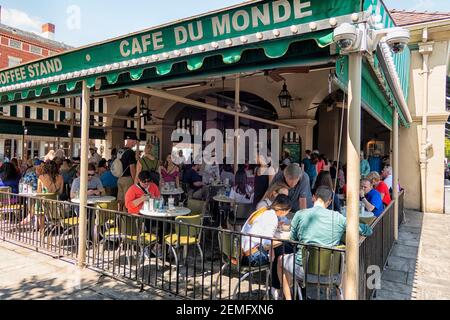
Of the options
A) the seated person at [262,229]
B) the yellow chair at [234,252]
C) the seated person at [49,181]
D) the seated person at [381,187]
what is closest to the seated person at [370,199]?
the seated person at [381,187]

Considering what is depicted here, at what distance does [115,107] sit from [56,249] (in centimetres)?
983

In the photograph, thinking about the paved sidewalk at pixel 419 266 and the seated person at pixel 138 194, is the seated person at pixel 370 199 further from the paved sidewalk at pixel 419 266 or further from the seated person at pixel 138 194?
the seated person at pixel 138 194

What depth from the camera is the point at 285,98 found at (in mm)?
9125

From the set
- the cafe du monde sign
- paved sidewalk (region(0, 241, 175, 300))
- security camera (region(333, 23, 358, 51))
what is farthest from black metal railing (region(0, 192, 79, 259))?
security camera (region(333, 23, 358, 51))

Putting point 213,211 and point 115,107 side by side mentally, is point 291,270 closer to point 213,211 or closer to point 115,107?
point 213,211

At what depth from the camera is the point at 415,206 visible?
9.58 metres

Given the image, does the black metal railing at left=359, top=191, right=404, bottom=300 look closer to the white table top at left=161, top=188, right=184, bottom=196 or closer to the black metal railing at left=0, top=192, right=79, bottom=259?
the black metal railing at left=0, top=192, right=79, bottom=259

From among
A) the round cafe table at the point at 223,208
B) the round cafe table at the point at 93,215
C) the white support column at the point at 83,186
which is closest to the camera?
the white support column at the point at 83,186

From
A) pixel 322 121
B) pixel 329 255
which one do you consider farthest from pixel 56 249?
pixel 322 121

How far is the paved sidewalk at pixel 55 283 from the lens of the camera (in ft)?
11.3

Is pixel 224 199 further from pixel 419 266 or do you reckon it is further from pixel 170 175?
pixel 419 266

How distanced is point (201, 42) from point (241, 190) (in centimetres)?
363

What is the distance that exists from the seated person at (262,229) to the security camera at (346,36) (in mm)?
1697
